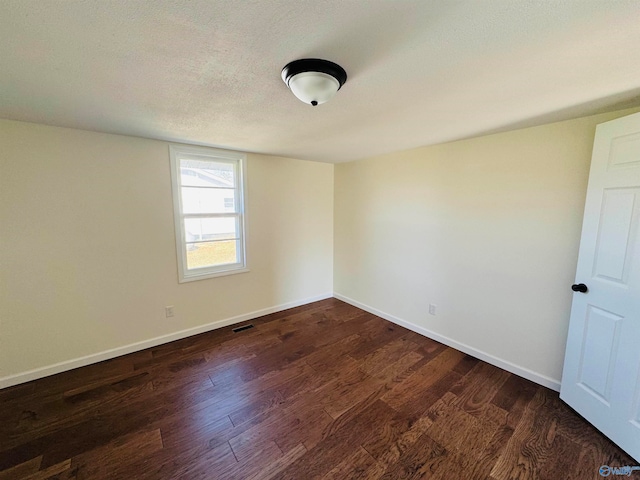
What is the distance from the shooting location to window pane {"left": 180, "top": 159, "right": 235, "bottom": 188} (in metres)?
2.82

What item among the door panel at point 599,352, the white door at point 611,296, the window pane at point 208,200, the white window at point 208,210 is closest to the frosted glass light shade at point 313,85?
the white door at point 611,296

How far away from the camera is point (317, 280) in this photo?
4094 millimetres

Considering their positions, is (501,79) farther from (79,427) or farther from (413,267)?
(79,427)

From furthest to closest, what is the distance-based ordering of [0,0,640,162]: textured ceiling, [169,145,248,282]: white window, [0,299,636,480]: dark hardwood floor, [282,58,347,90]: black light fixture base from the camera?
[169,145,248,282]: white window < [0,299,636,480]: dark hardwood floor < [282,58,347,90]: black light fixture base < [0,0,640,162]: textured ceiling

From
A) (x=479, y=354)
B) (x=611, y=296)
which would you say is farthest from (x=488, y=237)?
(x=479, y=354)

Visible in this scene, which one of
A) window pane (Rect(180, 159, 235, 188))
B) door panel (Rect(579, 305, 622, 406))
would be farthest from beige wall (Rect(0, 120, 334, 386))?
door panel (Rect(579, 305, 622, 406))

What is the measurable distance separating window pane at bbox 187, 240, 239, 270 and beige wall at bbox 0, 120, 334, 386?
8.4 inches

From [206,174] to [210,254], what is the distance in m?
0.98

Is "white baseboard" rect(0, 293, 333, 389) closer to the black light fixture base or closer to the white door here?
the black light fixture base

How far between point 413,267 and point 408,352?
98 cm

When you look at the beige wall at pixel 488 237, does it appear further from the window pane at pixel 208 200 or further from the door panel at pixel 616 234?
the window pane at pixel 208 200

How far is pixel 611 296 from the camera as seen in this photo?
163 cm

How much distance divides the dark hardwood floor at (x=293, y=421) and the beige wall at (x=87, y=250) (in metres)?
0.35

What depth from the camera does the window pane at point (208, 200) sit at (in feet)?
9.39
